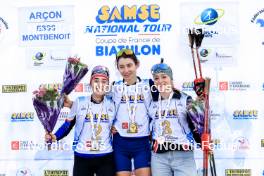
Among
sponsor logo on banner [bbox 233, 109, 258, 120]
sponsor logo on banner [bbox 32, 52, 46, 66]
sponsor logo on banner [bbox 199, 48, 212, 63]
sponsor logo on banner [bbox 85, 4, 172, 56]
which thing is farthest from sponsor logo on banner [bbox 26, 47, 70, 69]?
sponsor logo on banner [bbox 233, 109, 258, 120]

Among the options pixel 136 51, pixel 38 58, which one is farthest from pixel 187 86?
pixel 38 58

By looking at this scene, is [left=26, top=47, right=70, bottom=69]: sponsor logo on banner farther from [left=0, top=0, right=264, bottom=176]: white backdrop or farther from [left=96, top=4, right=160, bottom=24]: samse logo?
[left=96, top=4, right=160, bottom=24]: samse logo

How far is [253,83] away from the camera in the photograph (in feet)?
12.2

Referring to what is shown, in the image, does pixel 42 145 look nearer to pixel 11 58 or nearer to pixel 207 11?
pixel 11 58

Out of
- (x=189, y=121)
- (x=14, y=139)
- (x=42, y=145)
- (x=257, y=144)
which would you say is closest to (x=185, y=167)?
(x=189, y=121)

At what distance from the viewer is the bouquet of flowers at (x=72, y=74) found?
→ 11.5ft

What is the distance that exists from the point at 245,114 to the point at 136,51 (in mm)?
1238

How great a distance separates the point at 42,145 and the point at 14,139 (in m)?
0.30

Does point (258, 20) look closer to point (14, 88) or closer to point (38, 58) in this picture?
point (38, 58)

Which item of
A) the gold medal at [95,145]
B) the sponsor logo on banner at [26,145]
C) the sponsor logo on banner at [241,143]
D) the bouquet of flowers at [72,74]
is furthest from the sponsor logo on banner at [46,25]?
the sponsor logo on banner at [241,143]

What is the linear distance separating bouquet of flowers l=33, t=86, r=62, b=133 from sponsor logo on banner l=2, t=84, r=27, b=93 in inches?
20.5

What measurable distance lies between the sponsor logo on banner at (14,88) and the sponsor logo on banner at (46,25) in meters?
0.43

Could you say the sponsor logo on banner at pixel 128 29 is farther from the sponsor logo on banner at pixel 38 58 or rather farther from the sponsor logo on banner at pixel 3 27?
the sponsor logo on banner at pixel 3 27

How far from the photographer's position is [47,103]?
340cm
